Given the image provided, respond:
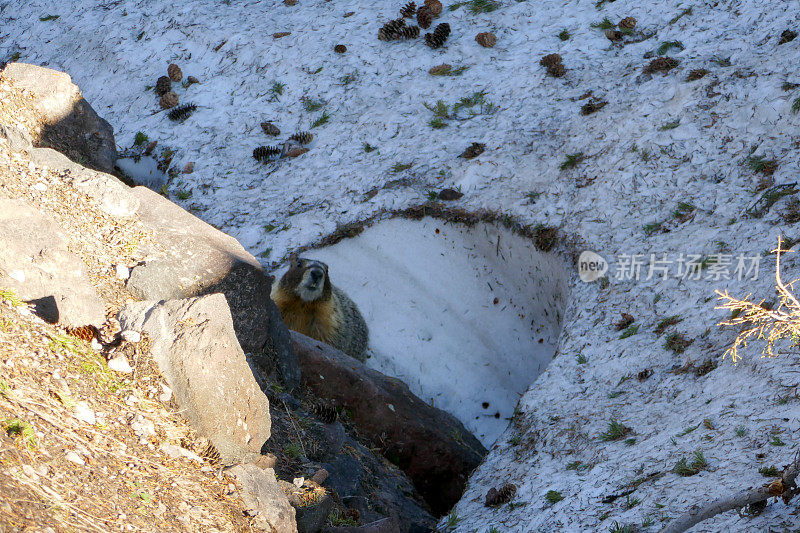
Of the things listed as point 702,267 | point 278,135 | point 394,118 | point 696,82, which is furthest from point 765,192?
point 278,135

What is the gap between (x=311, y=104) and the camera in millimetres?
12016

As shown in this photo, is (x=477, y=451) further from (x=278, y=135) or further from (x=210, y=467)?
(x=278, y=135)

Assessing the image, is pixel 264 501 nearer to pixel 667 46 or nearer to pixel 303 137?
pixel 303 137

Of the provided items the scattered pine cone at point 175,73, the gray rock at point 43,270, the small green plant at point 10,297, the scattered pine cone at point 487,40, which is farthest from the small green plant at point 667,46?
the small green plant at point 10,297

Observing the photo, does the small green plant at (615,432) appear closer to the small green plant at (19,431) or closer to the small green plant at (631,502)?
the small green plant at (631,502)

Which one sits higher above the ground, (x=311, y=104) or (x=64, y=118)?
(x=311, y=104)

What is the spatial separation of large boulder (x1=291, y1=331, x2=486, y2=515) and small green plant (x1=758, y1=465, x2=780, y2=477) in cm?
338

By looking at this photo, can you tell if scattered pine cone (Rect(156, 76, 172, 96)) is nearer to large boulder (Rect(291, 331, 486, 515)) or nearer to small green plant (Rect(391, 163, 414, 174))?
small green plant (Rect(391, 163, 414, 174))

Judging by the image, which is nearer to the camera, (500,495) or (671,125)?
(500,495)

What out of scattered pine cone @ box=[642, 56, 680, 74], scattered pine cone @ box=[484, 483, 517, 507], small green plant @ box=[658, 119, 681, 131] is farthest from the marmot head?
scattered pine cone @ box=[642, 56, 680, 74]

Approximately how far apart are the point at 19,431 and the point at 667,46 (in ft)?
31.1

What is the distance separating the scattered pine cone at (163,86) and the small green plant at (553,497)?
10.1 m

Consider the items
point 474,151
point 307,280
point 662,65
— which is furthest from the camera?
point 474,151

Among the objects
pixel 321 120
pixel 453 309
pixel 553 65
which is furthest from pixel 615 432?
pixel 321 120
